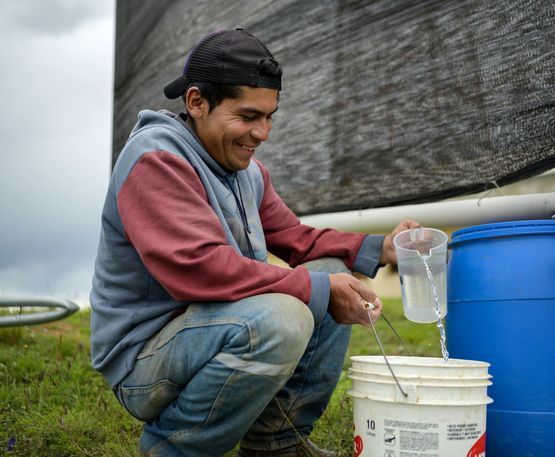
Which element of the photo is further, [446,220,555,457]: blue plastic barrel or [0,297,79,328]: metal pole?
[0,297,79,328]: metal pole

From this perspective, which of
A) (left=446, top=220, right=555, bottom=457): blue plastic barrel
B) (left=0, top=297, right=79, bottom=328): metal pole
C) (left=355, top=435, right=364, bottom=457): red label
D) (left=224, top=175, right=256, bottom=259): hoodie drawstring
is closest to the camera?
(left=355, top=435, right=364, bottom=457): red label

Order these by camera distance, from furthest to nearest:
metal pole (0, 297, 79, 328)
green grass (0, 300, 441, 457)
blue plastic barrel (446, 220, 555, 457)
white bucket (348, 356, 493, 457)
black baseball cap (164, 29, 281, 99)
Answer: metal pole (0, 297, 79, 328), green grass (0, 300, 441, 457), black baseball cap (164, 29, 281, 99), blue plastic barrel (446, 220, 555, 457), white bucket (348, 356, 493, 457)

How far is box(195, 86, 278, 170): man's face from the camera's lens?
7.52ft

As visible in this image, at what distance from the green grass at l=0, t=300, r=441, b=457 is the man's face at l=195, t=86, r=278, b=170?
0.98 m

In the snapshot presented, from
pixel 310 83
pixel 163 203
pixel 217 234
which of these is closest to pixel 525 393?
pixel 217 234

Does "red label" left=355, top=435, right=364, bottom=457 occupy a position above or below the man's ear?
below

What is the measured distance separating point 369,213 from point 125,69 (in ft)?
10.9

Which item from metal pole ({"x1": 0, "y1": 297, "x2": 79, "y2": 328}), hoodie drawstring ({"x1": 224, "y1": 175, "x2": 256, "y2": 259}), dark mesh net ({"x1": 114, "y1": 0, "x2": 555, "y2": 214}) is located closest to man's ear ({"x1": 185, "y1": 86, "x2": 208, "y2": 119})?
hoodie drawstring ({"x1": 224, "y1": 175, "x2": 256, "y2": 259})

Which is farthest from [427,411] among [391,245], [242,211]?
[242,211]

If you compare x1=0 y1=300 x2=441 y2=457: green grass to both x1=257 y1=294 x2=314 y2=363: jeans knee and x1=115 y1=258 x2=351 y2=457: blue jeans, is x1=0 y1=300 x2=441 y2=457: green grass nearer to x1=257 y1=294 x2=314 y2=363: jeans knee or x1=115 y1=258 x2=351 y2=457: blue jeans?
x1=115 y1=258 x2=351 y2=457: blue jeans

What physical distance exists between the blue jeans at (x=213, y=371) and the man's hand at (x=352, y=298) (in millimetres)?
127

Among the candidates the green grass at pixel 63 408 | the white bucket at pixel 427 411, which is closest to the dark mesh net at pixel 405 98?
the green grass at pixel 63 408

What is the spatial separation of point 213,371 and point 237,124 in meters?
0.77

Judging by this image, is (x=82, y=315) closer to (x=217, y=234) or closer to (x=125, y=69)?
(x=125, y=69)
